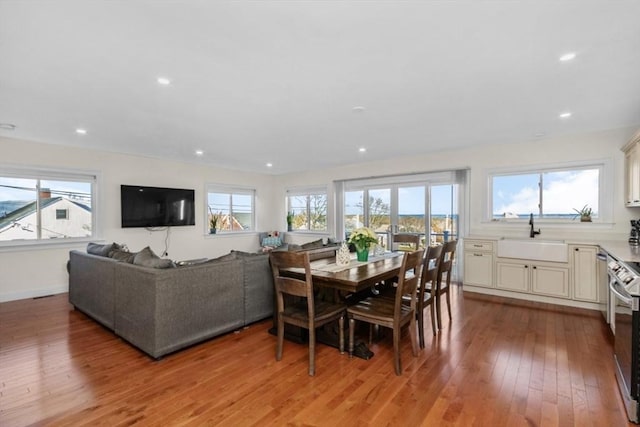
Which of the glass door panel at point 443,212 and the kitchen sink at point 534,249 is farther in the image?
the glass door panel at point 443,212

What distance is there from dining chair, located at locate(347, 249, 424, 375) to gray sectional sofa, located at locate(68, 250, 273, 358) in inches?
49.5

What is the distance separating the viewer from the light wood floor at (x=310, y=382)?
6.33 ft

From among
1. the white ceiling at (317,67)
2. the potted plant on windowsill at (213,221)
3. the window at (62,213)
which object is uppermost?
the white ceiling at (317,67)

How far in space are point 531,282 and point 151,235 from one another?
675 centimetres

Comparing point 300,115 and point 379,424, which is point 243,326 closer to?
point 379,424

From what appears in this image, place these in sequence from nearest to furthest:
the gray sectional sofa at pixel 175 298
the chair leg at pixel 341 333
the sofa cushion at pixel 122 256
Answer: the gray sectional sofa at pixel 175 298 → the chair leg at pixel 341 333 → the sofa cushion at pixel 122 256

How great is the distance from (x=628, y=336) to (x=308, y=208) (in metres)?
6.51

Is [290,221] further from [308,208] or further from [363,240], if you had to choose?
[363,240]

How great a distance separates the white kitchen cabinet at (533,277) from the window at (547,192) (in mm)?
878

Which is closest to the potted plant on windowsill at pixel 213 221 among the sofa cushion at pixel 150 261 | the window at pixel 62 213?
the window at pixel 62 213

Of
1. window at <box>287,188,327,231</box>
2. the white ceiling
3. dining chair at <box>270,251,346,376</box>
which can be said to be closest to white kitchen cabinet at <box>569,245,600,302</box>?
the white ceiling

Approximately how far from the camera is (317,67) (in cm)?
239

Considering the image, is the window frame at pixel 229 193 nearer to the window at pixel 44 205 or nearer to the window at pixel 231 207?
the window at pixel 231 207

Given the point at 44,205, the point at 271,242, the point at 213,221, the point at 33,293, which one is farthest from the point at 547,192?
the point at 33,293
